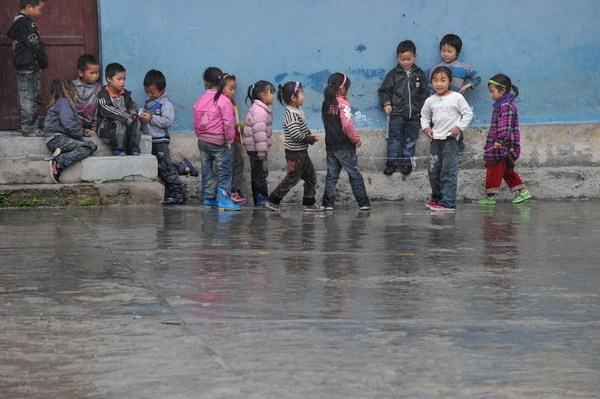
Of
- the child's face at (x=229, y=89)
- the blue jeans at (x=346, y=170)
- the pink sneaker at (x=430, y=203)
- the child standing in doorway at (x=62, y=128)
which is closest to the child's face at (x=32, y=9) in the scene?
A: the child standing in doorway at (x=62, y=128)

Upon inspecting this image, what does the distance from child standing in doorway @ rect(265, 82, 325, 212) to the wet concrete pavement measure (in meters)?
1.38

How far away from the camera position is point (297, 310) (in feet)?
18.5

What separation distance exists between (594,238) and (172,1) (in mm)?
5125

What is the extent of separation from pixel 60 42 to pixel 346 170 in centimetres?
329

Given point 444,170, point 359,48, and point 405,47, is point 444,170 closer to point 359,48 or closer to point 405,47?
point 405,47

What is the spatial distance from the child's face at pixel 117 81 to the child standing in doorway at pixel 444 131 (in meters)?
3.00

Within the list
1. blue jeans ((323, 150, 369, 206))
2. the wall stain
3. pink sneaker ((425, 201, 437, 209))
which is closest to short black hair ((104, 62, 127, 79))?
blue jeans ((323, 150, 369, 206))

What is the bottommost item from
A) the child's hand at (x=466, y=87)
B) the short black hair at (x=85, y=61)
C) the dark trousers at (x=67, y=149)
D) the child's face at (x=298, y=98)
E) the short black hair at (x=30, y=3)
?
the dark trousers at (x=67, y=149)

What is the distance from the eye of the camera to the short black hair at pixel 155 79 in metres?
11.0

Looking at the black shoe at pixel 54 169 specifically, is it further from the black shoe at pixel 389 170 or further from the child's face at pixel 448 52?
the child's face at pixel 448 52

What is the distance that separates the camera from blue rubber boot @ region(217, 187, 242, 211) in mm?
10523

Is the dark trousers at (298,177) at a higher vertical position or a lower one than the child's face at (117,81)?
lower

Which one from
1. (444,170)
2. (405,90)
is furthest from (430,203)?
(405,90)

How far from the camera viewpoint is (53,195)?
10.4m
